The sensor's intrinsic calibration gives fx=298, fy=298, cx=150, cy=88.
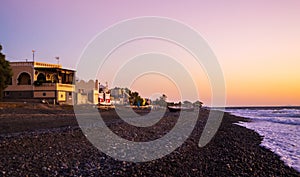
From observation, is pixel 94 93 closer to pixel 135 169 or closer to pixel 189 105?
pixel 189 105

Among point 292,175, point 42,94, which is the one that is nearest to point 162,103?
point 42,94

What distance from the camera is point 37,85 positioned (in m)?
47.7

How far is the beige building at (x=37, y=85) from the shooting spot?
4741 cm

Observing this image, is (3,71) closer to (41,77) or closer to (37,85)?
(37,85)

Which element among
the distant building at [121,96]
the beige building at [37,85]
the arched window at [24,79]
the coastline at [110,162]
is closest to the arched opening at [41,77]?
the beige building at [37,85]

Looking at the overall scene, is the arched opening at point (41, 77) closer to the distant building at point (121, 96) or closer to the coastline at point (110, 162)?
the distant building at point (121, 96)

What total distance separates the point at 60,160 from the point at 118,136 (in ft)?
21.1

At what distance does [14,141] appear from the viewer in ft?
40.3

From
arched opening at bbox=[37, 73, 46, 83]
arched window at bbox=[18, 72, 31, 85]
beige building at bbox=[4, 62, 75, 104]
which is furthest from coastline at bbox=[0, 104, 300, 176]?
arched window at bbox=[18, 72, 31, 85]

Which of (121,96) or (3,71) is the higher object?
(3,71)

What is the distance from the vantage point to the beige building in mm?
47406

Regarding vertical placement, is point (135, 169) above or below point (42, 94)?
below

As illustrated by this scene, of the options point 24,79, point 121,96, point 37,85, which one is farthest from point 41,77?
point 121,96

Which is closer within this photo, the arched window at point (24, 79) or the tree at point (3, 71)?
the tree at point (3, 71)
